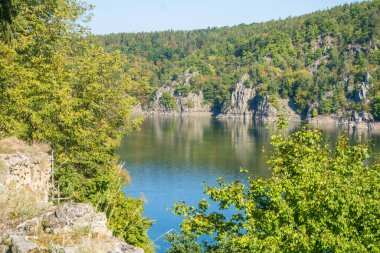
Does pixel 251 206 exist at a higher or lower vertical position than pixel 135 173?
higher

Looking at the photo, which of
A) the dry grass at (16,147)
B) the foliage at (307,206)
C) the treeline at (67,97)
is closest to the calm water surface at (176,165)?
the treeline at (67,97)

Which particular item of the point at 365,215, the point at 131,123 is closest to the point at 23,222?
the point at 365,215

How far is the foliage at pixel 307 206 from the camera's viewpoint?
1284cm

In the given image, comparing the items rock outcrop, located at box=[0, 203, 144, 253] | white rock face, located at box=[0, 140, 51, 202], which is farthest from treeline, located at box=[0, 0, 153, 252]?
rock outcrop, located at box=[0, 203, 144, 253]

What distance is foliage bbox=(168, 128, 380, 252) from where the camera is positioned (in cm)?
1284

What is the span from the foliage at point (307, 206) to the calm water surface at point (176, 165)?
27.2 meters

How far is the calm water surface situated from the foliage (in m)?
27.2

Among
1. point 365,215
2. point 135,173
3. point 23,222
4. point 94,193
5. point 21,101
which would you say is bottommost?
point 135,173

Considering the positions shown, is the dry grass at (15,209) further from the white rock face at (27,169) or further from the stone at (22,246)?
the white rock face at (27,169)

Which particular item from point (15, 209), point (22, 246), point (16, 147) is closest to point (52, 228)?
point (22, 246)

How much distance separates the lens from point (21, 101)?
19250 millimetres

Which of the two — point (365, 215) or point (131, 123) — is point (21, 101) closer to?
point (131, 123)

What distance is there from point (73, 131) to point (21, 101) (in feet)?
11.7

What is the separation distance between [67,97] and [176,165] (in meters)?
65.5
